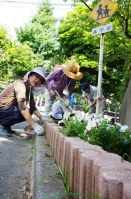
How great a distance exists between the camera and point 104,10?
2.97 m

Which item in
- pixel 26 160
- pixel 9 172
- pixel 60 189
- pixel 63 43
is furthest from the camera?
pixel 63 43

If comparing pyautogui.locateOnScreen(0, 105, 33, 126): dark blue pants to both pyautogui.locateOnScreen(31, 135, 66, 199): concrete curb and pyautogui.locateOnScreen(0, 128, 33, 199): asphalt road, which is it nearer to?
pyautogui.locateOnScreen(0, 128, 33, 199): asphalt road

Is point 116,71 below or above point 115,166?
above

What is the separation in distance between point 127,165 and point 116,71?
18.8m

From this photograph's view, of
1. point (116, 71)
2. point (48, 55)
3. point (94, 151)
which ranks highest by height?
point (48, 55)

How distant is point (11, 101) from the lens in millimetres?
3521

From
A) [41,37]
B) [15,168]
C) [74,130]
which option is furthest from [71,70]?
[41,37]

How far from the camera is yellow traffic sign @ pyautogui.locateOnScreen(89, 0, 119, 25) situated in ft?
9.50

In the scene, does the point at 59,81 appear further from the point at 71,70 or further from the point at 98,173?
A: the point at 98,173

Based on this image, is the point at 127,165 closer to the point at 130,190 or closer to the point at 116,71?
the point at 130,190

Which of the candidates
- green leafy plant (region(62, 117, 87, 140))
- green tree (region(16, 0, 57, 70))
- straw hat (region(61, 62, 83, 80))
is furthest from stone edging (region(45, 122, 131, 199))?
green tree (region(16, 0, 57, 70))

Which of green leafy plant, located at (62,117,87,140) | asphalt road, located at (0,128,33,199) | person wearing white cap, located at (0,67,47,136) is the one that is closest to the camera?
asphalt road, located at (0,128,33,199)

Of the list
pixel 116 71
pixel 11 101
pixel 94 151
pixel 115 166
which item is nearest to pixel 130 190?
pixel 115 166

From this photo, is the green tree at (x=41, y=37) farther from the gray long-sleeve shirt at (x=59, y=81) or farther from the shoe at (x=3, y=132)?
the shoe at (x=3, y=132)
